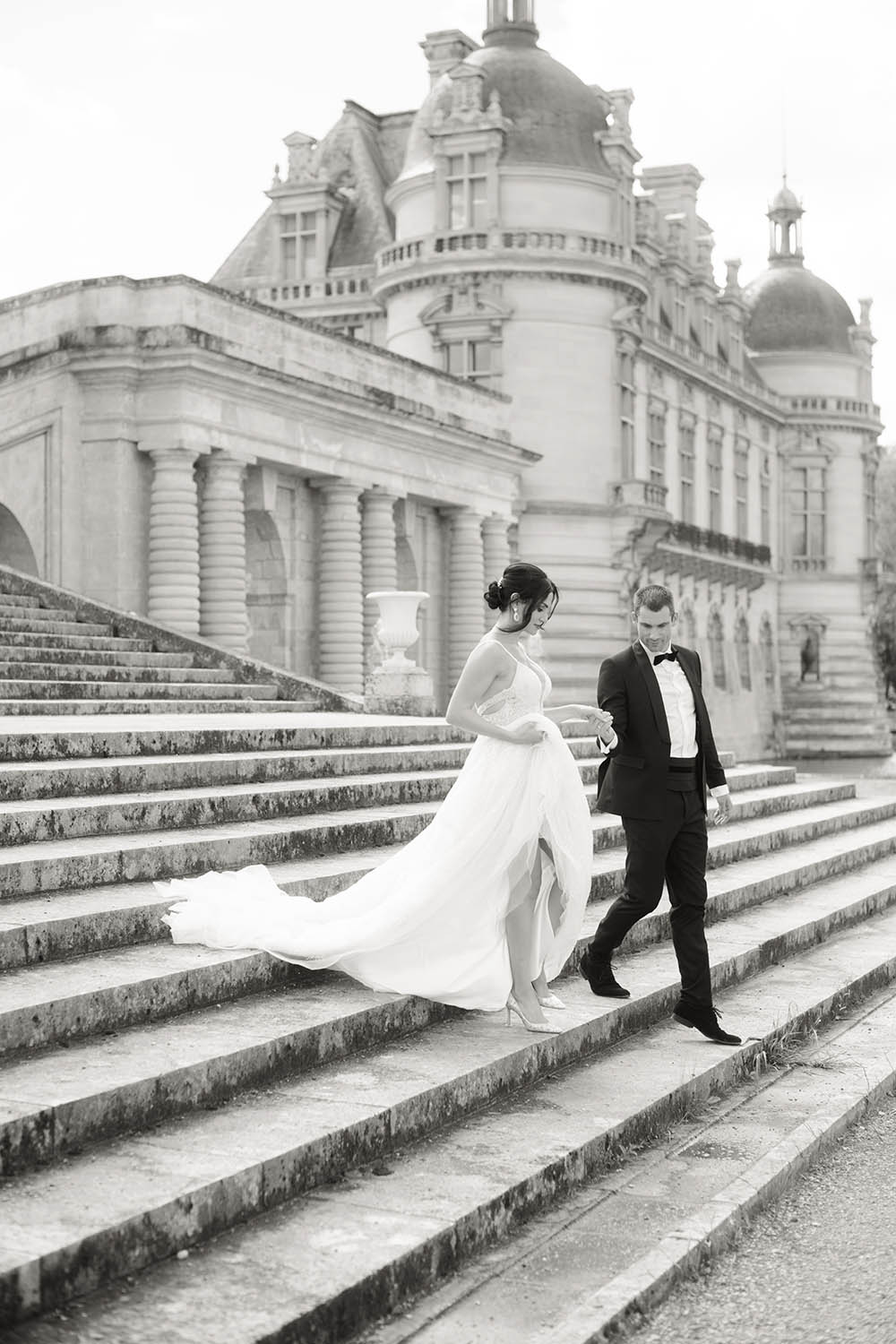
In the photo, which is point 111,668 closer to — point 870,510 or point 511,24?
point 511,24

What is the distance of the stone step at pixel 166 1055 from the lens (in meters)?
4.88

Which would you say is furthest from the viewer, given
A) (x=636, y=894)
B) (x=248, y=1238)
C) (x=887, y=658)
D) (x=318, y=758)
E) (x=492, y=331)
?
(x=887, y=658)

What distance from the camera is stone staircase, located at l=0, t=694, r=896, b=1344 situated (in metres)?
4.38

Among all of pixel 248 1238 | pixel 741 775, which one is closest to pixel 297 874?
pixel 248 1238

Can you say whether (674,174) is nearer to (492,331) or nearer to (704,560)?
(704,560)

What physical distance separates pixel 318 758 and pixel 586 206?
92.9 feet

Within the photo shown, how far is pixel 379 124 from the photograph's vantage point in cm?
4675

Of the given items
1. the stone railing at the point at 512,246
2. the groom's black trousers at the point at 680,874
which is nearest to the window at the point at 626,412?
the stone railing at the point at 512,246

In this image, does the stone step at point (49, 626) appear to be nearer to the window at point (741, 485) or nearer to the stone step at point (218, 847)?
the stone step at point (218, 847)

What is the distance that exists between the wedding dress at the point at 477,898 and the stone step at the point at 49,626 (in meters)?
8.07

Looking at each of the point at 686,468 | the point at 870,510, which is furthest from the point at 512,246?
the point at 870,510

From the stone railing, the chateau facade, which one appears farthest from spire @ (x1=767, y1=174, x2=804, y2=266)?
the stone railing

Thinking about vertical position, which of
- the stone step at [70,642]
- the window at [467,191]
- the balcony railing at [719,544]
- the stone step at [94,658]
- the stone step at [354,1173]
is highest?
the window at [467,191]

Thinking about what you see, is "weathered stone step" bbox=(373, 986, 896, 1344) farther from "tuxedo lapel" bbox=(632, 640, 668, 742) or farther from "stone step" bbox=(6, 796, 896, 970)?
"stone step" bbox=(6, 796, 896, 970)
